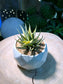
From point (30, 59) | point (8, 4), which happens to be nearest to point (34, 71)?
point (30, 59)

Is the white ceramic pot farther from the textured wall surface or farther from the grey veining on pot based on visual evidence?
the textured wall surface

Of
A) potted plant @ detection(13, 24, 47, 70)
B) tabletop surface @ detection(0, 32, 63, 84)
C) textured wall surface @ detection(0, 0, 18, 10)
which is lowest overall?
tabletop surface @ detection(0, 32, 63, 84)

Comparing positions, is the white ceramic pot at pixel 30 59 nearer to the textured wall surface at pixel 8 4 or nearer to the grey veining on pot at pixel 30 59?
the grey veining on pot at pixel 30 59

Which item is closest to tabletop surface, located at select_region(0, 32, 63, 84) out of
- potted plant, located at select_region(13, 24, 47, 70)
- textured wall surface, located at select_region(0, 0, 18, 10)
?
potted plant, located at select_region(13, 24, 47, 70)

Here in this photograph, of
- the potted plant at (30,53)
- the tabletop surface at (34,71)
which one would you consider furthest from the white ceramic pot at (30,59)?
the tabletop surface at (34,71)

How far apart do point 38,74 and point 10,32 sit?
2.18 m

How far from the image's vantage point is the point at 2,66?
94.7 inches

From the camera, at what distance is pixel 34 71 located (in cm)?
238

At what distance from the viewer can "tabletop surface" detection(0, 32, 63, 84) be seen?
222 cm

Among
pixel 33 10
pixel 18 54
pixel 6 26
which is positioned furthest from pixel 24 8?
pixel 18 54

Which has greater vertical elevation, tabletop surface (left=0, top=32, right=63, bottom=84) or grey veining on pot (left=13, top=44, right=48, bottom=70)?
grey veining on pot (left=13, top=44, right=48, bottom=70)

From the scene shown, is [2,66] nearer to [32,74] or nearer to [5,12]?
[32,74]

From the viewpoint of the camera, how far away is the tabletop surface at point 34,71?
222cm

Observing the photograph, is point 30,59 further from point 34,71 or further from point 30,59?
point 34,71
